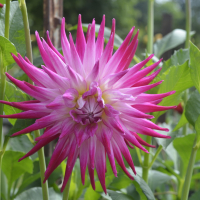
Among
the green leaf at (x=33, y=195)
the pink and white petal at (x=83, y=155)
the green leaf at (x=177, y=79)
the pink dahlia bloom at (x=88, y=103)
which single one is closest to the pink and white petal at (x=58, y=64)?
the pink dahlia bloom at (x=88, y=103)

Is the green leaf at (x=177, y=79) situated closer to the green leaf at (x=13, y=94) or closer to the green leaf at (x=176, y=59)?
the green leaf at (x=176, y=59)

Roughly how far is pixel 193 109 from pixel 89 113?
259 mm

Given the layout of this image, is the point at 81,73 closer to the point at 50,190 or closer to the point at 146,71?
the point at 146,71

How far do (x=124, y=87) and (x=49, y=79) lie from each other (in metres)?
0.11

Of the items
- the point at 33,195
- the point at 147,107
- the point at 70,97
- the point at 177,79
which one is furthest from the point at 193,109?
the point at 33,195

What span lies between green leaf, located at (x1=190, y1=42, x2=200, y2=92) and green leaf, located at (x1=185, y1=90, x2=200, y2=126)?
5 cm

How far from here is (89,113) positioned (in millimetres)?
357

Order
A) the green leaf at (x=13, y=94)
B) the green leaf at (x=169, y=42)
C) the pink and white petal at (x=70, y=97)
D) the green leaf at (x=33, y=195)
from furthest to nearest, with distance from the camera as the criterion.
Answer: the green leaf at (x=169, y=42)
the green leaf at (x=33, y=195)
the green leaf at (x=13, y=94)
the pink and white petal at (x=70, y=97)

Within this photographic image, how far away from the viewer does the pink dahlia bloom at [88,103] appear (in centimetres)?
36

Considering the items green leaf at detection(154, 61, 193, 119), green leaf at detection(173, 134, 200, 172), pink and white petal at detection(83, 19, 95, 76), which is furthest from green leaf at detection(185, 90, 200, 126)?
pink and white petal at detection(83, 19, 95, 76)

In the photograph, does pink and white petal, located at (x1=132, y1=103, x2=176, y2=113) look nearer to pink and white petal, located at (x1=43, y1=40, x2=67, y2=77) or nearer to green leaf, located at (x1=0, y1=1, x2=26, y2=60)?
pink and white petal, located at (x1=43, y1=40, x2=67, y2=77)

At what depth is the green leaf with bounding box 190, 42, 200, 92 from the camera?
47 cm

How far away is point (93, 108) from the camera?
1.18 feet

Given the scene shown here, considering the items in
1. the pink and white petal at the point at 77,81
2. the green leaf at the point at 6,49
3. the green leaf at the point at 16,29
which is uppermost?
the green leaf at the point at 16,29
